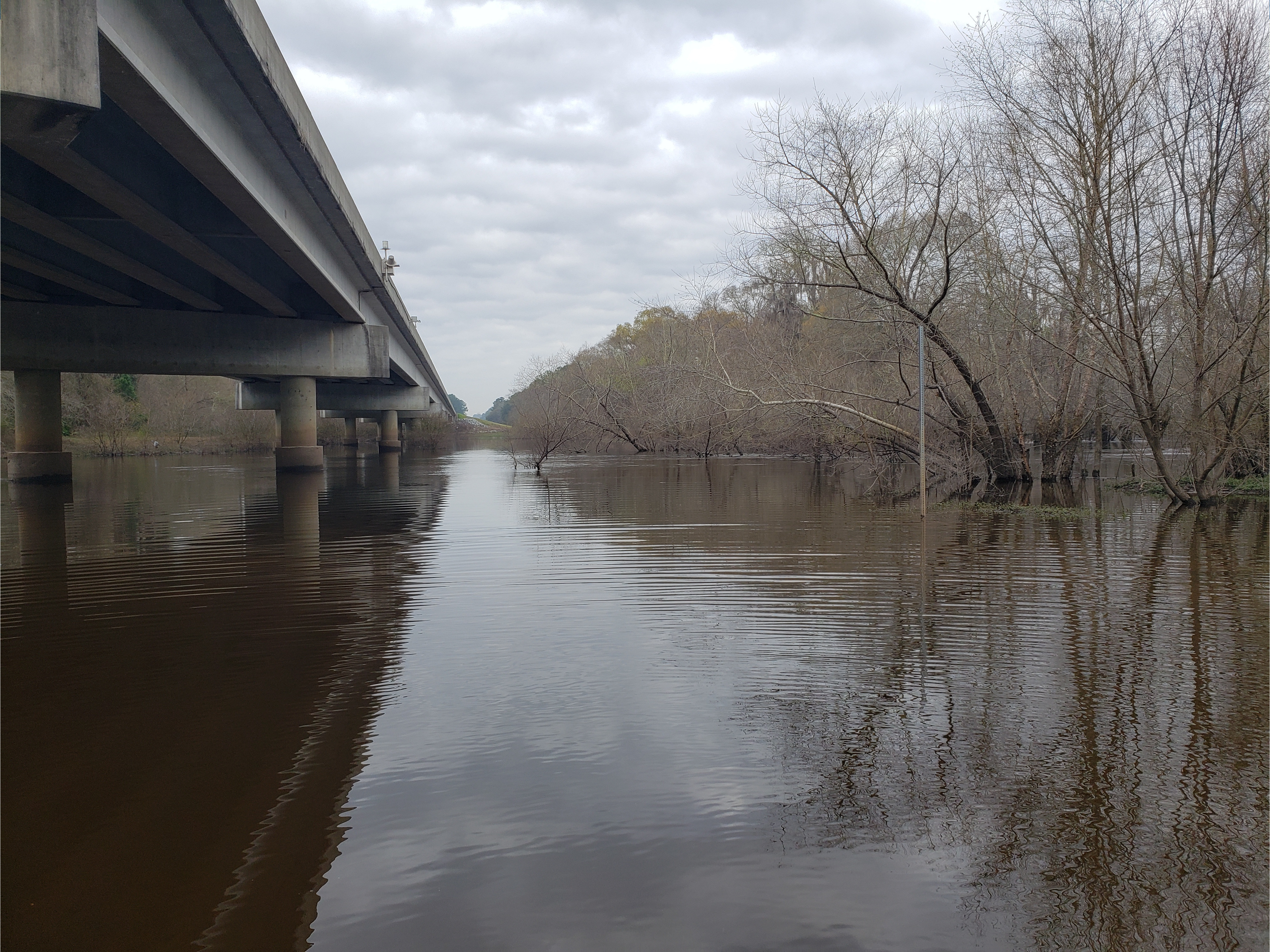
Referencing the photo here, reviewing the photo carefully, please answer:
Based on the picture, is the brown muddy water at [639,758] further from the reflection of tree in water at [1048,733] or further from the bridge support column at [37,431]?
the bridge support column at [37,431]

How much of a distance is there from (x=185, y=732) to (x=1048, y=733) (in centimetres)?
481

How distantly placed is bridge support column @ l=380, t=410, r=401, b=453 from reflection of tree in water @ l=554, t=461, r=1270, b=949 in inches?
2090

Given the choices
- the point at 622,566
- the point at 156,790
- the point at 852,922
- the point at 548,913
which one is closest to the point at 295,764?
the point at 156,790

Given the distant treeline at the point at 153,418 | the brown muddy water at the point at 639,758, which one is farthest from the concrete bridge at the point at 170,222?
the distant treeline at the point at 153,418

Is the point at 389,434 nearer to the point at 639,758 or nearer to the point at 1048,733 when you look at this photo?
the point at 639,758

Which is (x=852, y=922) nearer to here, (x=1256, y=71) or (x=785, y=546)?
(x=785, y=546)

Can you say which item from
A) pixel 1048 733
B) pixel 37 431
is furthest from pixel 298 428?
pixel 1048 733

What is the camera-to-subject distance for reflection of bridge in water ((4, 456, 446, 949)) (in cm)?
366

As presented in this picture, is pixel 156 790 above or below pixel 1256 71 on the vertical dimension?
below

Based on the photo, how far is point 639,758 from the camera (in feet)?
16.6

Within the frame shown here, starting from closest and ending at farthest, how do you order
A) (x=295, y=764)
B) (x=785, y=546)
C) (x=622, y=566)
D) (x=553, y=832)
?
(x=553, y=832) < (x=295, y=764) < (x=622, y=566) < (x=785, y=546)

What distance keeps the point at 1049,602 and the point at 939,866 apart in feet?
18.7

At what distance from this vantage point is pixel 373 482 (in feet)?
98.9

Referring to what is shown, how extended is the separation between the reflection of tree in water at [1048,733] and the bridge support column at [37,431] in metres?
25.4
